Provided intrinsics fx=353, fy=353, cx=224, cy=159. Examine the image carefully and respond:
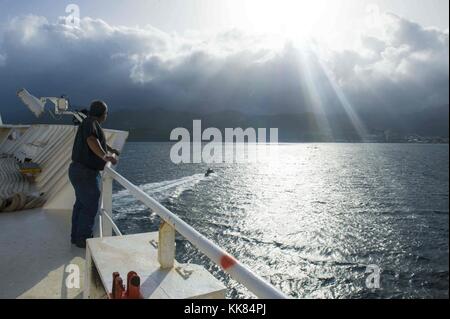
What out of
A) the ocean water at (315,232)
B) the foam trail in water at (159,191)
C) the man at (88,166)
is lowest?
the ocean water at (315,232)

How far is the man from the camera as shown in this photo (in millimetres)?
4184

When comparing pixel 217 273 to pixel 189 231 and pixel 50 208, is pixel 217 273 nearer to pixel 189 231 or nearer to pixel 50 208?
pixel 50 208

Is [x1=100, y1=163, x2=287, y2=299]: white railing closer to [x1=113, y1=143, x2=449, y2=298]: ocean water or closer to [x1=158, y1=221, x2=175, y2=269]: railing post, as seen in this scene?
[x1=158, y1=221, x2=175, y2=269]: railing post

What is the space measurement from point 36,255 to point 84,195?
946 millimetres

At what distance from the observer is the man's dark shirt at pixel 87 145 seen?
13.7ft

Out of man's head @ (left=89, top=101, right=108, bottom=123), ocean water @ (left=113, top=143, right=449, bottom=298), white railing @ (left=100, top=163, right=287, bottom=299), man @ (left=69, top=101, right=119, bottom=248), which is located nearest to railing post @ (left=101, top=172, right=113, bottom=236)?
man @ (left=69, top=101, right=119, bottom=248)

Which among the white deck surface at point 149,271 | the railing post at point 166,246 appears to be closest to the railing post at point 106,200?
the white deck surface at point 149,271

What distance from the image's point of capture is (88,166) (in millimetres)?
4441

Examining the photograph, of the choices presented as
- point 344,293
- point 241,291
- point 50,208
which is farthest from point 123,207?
point 50,208

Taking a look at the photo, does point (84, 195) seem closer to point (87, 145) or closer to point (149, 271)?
point (87, 145)

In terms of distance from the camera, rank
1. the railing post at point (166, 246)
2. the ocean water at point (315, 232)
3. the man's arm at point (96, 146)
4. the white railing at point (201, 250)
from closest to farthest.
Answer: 1. the white railing at point (201, 250)
2. the railing post at point (166, 246)
3. the man's arm at point (96, 146)
4. the ocean water at point (315, 232)

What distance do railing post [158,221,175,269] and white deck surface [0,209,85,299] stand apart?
1.65m

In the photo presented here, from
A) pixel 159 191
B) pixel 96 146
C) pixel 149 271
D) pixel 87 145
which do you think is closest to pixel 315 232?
pixel 159 191

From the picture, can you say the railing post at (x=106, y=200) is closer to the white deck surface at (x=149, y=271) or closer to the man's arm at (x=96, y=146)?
the man's arm at (x=96, y=146)
